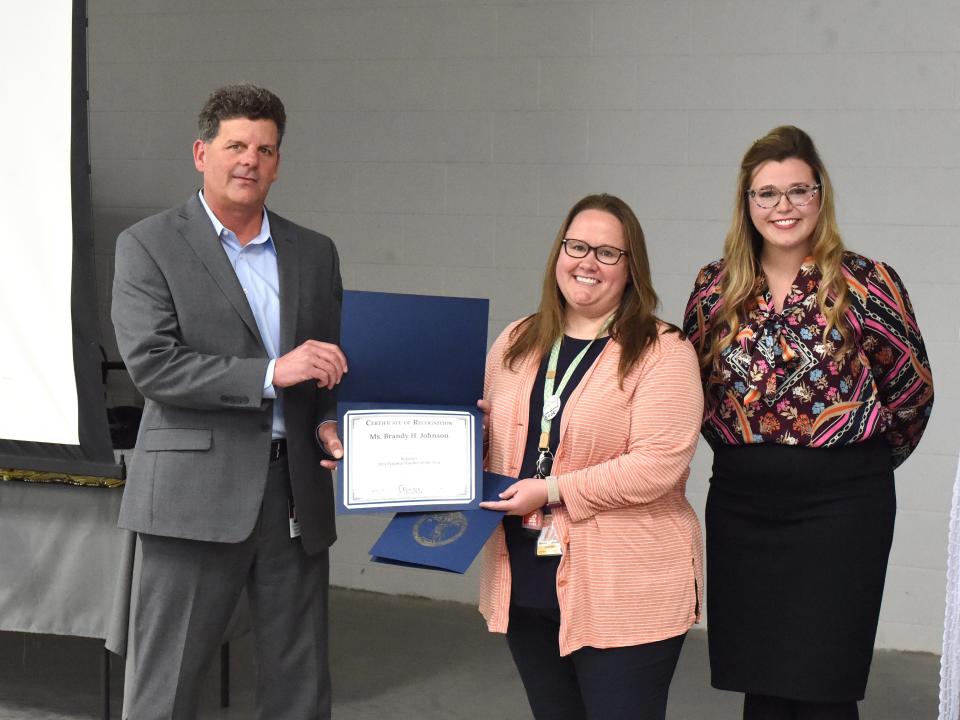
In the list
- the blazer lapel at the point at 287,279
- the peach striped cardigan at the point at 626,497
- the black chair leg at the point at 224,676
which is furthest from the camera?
the black chair leg at the point at 224,676

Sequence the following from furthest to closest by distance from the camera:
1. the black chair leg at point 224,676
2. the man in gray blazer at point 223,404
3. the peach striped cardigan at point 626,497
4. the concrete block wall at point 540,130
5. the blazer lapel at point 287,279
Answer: the concrete block wall at point 540,130 < the black chair leg at point 224,676 < the blazer lapel at point 287,279 < the man in gray blazer at point 223,404 < the peach striped cardigan at point 626,497

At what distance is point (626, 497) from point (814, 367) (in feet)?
1.68

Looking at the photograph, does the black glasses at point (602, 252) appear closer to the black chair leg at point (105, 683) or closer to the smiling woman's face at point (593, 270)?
the smiling woman's face at point (593, 270)

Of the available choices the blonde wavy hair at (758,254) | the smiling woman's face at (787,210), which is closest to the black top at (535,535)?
the blonde wavy hair at (758,254)

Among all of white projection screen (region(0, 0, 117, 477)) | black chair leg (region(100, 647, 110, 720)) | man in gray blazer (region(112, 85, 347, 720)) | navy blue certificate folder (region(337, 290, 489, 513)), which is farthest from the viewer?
black chair leg (region(100, 647, 110, 720))

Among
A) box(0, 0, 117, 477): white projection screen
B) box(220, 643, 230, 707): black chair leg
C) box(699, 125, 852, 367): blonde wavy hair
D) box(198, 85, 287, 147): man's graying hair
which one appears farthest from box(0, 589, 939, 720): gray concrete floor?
box(198, 85, 287, 147): man's graying hair

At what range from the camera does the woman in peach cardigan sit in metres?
2.04

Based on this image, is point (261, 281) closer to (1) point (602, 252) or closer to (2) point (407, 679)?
(1) point (602, 252)

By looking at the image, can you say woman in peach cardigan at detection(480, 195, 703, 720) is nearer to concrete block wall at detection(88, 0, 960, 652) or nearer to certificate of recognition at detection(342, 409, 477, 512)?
certificate of recognition at detection(342, 409, 477, 512)

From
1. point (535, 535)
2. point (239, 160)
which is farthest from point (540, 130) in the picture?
point (535, 535)

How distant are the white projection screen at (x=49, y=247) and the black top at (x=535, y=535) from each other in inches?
55.2

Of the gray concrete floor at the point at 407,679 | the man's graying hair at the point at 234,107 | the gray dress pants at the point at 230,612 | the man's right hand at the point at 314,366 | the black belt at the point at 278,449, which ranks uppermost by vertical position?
the man's graying hair at the point at 234,107

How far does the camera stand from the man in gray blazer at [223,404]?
2.29 m

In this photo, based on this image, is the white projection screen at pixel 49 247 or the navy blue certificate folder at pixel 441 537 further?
the white projection screen at pixel 49 247
